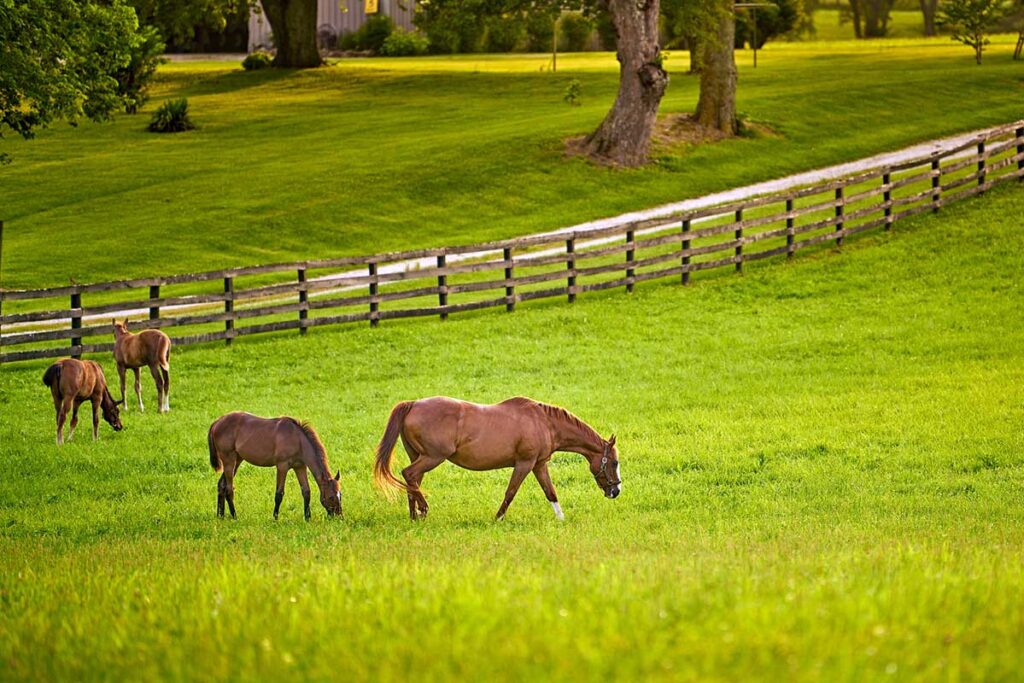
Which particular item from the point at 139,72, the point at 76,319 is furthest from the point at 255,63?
the point at 76,319

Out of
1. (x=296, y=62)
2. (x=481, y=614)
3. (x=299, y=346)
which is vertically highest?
(x=296, y=62)

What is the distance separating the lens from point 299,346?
23047mm

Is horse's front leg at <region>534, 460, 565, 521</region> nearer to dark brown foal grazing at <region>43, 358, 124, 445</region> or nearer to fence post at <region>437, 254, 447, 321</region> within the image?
dark brown foal grazing at <region>43, 358, 124, 445</region>

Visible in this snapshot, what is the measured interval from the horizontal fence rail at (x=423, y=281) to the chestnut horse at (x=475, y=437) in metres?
11.8

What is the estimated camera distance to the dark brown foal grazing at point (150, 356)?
1861cm

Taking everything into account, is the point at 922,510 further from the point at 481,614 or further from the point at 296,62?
the point at 296,62

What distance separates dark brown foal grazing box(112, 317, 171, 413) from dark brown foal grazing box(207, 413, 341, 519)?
700 centimetres

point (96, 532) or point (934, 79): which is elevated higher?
point (934, 79)

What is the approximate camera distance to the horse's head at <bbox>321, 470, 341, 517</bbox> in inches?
464

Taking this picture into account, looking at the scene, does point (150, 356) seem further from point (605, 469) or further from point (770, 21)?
point (770, 21)

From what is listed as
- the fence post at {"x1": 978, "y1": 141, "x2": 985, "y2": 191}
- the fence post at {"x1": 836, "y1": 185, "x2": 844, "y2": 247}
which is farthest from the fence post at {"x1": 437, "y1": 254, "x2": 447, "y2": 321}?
the fence post at {"x1": 978, "y1": 141, "x2": 985, "y2": 191}

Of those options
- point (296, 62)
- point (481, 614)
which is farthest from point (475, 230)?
point (296, 62)

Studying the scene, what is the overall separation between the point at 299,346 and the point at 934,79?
41812mm

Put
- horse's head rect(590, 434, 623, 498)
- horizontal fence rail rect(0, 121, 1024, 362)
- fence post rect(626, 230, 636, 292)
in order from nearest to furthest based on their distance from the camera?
horse's head rect(590, 434, 623, 498) < horizontal fence rail rect(0, 121, 1024, 362) < fence post rect(626, 230, 636, 292)
